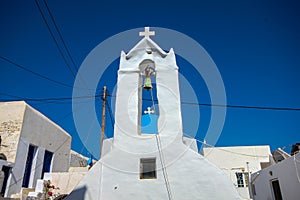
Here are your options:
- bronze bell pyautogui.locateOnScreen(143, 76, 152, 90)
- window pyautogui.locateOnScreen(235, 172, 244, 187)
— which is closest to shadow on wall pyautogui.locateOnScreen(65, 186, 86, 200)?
bronze bell pyautogui.locateOnScreen(143, 76, 152, 90)

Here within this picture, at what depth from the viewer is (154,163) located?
4848mm

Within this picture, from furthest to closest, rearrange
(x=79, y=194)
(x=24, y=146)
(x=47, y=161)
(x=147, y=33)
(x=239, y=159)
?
(x=239, y=159) < (x=47, y=161) < (x=24, y=146) < (x=147, y=33) < (x=79, y=194)

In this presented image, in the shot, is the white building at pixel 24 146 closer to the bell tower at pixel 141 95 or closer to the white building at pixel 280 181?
the bell tower at pixel 141 95

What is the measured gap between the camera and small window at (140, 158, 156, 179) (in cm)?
475

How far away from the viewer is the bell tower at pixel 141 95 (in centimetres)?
504

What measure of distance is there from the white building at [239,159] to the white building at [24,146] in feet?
37.3

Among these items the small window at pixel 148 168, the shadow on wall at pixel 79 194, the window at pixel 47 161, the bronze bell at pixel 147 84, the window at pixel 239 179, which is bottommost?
the shadow on wall at pixel 79 194

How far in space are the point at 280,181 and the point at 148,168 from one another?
6.77 m

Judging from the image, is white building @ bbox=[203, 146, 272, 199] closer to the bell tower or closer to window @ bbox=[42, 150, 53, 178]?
window @ bbox=[42, 150, 53, 178]

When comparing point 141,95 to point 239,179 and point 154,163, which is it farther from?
point 239,179

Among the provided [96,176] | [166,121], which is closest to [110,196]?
[96,176]

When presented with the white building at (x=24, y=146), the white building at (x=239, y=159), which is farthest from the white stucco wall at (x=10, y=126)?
the white building at (x=239, y=159)

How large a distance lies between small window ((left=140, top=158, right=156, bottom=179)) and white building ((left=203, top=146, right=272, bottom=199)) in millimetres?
Result: 13718

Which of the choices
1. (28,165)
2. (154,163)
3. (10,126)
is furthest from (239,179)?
(10,126)
